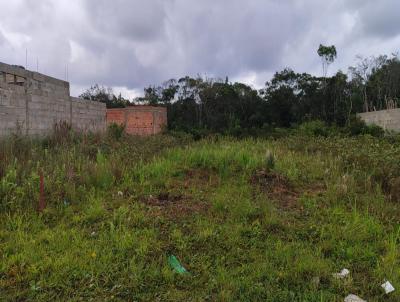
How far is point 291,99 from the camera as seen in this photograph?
21.3m

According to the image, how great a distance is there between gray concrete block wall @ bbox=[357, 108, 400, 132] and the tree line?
3.54 metres

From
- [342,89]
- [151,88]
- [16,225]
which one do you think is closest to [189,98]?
[151,88]

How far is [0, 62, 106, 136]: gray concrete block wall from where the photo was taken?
6.74 m

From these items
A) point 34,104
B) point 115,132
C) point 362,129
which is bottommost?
point 115,132

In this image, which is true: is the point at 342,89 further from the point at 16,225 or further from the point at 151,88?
the point at 16,225

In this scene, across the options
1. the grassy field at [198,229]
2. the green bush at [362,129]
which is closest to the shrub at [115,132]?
the grassy field at [198,229]

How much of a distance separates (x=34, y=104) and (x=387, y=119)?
43.6 ft

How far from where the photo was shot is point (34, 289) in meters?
2.39

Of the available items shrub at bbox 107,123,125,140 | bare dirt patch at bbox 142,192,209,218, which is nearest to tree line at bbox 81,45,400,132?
shrub at bbox 107,123,125,140

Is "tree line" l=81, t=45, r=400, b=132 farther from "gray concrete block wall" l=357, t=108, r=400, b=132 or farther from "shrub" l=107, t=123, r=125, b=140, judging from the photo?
"shrub" l=107, t=123, r=125, b=140

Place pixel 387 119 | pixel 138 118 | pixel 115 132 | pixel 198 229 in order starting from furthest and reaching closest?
pixel 138 118
pixel 387 119
pixel 115 132
pixel 198 229

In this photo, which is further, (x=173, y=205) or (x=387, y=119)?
(x=387, y=119)

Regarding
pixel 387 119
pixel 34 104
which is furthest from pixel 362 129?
pixel 34 104

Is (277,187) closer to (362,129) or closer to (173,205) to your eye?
(173,205)
